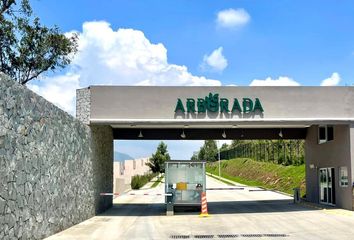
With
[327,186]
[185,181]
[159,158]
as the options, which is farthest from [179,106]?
[159,158]

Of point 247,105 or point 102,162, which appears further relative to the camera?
point 102,162

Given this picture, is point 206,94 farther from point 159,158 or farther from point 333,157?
point 159,158

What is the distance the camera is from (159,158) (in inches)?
3206

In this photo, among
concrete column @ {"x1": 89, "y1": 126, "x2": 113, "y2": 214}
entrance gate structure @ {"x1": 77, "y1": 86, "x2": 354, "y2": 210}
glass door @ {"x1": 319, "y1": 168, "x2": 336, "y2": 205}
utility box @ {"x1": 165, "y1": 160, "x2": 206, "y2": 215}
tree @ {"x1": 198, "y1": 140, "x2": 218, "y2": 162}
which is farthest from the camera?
tree @ {"x1": 198, "y1": 140, "x2": 218, "y2": 162}

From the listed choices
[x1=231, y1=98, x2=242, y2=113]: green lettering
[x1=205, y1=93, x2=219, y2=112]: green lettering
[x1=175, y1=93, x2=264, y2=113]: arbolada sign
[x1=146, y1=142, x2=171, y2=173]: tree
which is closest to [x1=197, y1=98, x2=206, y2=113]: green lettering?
[x1=175, y1=93, x2=264, y2=113]: arbolada sign

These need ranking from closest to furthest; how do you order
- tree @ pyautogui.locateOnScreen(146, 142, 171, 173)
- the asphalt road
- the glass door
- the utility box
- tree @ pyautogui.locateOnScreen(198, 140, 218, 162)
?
1. the asphalt road
2. the utility box
3. the glass door
4. tree @ pyautogui.locateOnScreen(146, 142, 171, 173)
5. tree @ pyautogui.locateOnScreen(198, 140, 218, 162)

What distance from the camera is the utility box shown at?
24.1 m

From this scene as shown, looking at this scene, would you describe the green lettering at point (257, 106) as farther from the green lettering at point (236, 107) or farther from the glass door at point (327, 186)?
the glass door at point (327, 186)

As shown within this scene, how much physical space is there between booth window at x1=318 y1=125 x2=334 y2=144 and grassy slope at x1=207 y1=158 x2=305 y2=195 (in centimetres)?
1083

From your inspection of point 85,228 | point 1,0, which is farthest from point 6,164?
point 1,0

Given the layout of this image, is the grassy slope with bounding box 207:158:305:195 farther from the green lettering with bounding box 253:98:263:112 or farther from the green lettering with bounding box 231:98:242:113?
the green lettering with bounding box 231:98:242:113

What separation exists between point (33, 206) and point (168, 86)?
1032 centimetres

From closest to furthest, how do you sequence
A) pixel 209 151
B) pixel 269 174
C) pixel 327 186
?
pixel 327 186 < pixel 269 174 < pixel 209 151

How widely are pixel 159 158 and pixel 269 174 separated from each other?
92.0 ft
